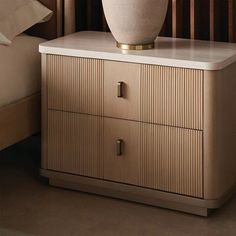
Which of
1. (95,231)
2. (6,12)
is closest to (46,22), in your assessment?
(6,12)

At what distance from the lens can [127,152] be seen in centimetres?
243

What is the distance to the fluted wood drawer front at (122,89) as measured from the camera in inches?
93.0

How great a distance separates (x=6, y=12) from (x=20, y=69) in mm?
208

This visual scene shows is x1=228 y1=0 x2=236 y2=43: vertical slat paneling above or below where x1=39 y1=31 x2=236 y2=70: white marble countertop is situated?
above

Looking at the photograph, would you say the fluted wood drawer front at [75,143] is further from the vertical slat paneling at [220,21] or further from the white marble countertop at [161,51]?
the vertical slat paneling at [220,21]

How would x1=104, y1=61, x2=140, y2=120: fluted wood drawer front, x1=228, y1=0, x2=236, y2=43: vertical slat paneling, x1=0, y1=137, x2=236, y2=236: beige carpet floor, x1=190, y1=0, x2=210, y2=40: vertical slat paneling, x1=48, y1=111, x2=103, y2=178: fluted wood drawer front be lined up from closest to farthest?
x1=0, y1=137, x2=236, y2=236: beige carpet floor, x1=104, y1=61, x2=140, y2=120: fluted wood drawer front, x1=48, y1=111, x2=103, y2=178: fluted wood drawer front, x1=228, y1=0, x2=236, y2=43: vertical slat paneling, x1=190, y1=0, x2=210, y2=40: vertical slat paneling

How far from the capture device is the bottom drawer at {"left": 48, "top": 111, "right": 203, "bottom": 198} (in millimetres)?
2330

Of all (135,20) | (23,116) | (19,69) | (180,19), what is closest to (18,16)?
(19,69)

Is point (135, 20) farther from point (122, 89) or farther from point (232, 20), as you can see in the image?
point (232, 20)

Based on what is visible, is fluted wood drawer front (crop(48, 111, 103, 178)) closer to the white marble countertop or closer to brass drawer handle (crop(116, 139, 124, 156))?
brass drawer handle (crop(116, 139, 124, 156))

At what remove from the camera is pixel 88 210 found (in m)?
2.41

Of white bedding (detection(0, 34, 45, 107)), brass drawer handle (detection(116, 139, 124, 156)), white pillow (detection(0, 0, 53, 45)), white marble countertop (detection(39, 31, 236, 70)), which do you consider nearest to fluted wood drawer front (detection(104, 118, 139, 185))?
brass drawer handle (detection(116, 139, 124, 156))

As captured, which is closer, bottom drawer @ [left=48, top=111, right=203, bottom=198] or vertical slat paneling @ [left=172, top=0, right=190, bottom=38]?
bottom drawer @ [left=48, top=111, right=203, bottom=198]

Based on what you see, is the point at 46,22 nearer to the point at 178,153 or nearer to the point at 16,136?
the point at 16,136
